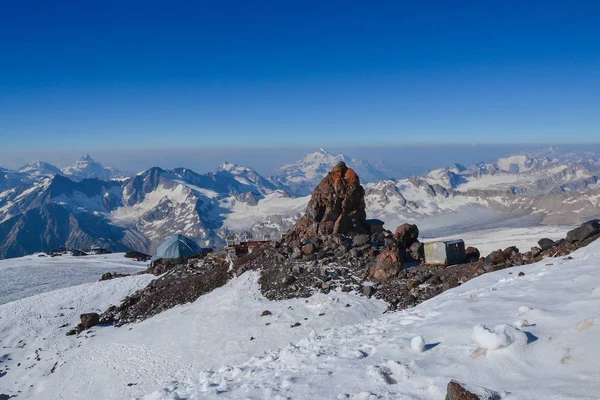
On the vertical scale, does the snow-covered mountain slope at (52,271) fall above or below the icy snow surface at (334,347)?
below

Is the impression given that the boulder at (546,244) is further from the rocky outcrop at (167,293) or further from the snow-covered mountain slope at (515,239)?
the snow-covered mountain slope at (515,239)

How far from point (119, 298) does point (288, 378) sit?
2560cm

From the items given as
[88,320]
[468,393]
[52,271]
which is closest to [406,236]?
[88,320]

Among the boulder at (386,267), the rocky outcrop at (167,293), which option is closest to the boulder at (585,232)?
the boulder at (386,267)

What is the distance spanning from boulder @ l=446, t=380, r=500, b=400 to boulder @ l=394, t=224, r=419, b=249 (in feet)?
75.2

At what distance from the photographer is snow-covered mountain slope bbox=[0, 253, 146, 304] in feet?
147

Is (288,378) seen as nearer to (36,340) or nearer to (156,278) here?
(36,340)

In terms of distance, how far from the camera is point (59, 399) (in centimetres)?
1788

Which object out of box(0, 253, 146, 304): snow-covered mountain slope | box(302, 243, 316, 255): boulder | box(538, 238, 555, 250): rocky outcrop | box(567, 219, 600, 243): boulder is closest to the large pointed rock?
box(302, 243, 316, 255): boulder

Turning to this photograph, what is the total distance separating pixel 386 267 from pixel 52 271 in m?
49.4

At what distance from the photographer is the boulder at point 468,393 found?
22.0 feet

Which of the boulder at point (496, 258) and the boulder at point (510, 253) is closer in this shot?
the boulder at point (496, 258)

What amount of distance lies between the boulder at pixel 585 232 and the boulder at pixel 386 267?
9.87 m

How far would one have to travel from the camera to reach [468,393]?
6.72m
